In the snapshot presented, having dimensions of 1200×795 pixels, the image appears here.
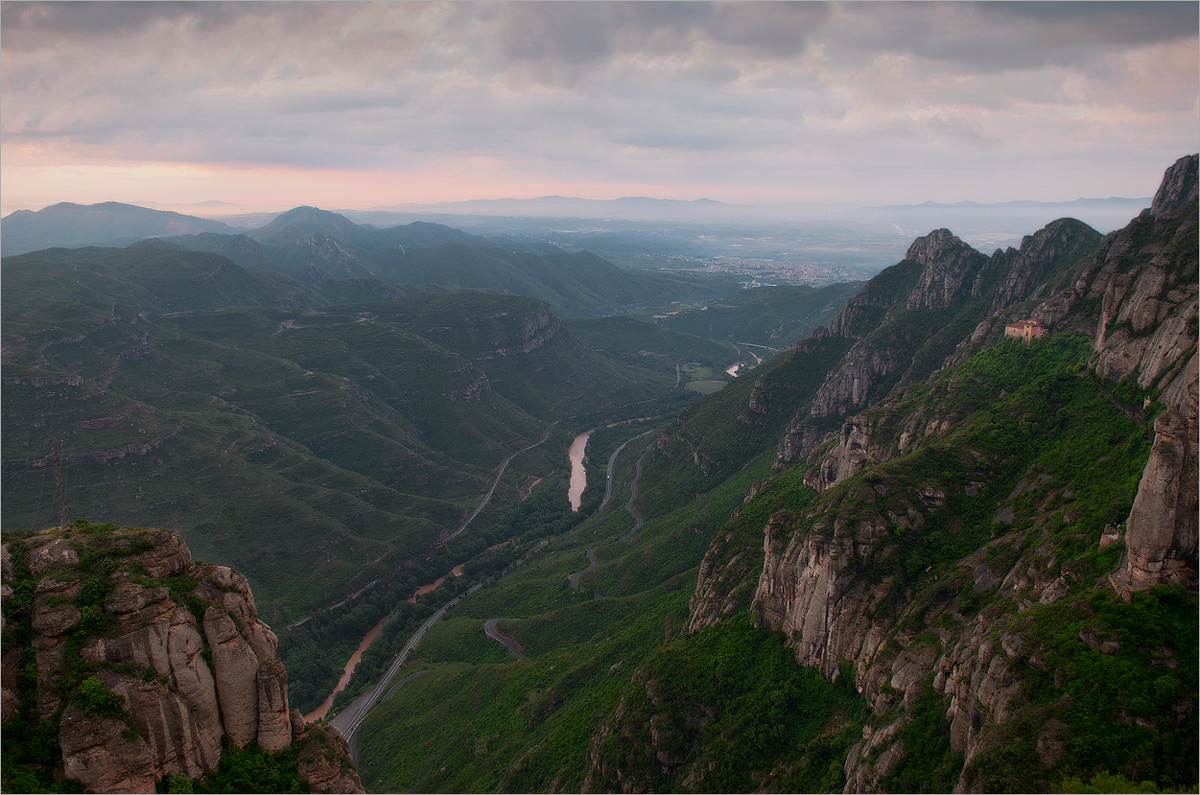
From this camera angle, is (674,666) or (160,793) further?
(674,666)

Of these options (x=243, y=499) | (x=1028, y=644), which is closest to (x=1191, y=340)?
(x=1028, y=644)

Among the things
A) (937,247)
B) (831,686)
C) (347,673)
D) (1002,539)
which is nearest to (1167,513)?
(1002,539)

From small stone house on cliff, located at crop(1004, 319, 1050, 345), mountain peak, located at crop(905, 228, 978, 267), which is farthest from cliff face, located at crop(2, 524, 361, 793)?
mountain peak, located at crop(905, 228, 978, 267)

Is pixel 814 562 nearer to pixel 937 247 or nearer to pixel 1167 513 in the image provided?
pixel 1167 513

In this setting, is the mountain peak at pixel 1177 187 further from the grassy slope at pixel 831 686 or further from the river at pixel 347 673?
the river at pixel 347 673

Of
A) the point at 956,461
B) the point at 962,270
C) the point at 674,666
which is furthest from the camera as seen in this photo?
the point at 962,270

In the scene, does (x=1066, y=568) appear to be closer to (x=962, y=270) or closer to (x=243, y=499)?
(x=962, y=270)

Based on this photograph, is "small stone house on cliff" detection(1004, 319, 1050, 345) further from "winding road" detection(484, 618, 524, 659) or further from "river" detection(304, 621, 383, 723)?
"river" detection(304, 621, 383, 723)
